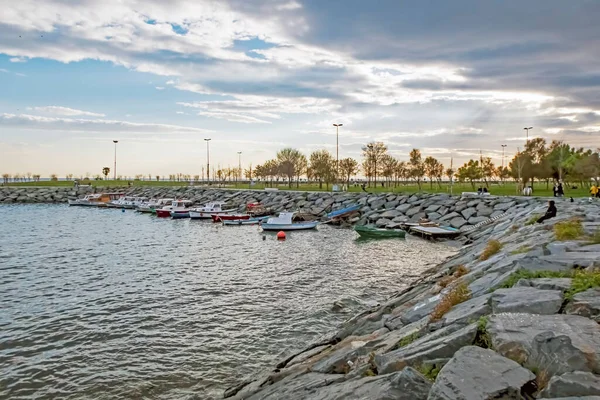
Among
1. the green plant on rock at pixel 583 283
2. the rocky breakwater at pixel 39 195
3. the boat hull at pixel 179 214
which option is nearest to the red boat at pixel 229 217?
the boat hull at pixel 179 214

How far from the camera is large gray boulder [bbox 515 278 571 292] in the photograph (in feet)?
25.9

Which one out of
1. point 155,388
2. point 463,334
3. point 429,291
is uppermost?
point 463,334

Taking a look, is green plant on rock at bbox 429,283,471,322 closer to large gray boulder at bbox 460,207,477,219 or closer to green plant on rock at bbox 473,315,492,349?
green plant on rock at bbox 473,315,492,349

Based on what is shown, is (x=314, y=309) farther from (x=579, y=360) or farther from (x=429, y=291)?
(x=579, y=360)

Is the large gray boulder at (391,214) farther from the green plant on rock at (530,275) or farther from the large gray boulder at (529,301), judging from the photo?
the large gray boulder at (529,301)

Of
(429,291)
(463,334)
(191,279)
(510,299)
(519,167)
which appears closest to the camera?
(463,334)

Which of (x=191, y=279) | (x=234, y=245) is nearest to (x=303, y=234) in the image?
(x=234, y=245)

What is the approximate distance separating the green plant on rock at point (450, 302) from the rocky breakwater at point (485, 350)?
3 cm

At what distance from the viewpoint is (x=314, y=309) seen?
682 inches

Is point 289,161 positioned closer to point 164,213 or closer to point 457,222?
point 164,213

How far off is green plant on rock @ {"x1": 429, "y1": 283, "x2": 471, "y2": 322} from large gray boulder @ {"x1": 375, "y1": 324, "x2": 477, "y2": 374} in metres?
1.61

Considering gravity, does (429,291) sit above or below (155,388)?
above

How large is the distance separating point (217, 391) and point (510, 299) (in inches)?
300

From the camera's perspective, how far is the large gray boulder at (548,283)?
7896mm
